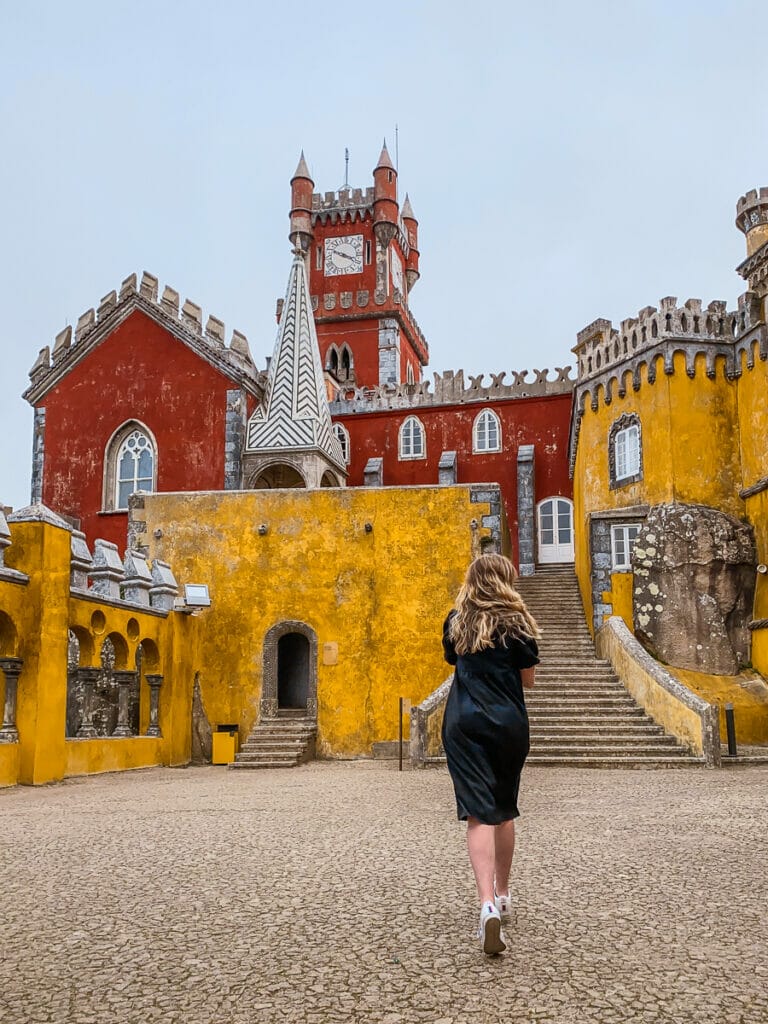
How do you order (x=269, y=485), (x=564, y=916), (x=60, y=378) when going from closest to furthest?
1. (x=564, y=916)
2. (x=269, y=485)
3. (x=60, y=378)

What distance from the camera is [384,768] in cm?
1387

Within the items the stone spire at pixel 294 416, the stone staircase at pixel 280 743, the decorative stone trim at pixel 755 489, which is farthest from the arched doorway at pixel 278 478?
the decorative stone trim at pixel 755 489

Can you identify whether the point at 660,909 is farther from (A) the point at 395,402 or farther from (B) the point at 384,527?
(A) the point at 395,402

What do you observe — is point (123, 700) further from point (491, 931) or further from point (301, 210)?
point (301, 210)

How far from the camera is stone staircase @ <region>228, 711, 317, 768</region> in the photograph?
15.2 m

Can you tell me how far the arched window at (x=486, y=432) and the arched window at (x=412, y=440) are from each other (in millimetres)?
1578

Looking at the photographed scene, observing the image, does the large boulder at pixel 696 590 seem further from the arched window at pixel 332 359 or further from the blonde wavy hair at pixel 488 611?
the arched window at pixel 332 359

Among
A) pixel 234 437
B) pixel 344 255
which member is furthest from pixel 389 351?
pixel 234 437

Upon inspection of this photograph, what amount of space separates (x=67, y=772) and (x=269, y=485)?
12927 millimetres

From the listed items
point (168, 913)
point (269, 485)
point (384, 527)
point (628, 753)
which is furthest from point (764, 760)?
point (269, 485)

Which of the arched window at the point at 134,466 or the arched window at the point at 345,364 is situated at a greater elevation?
the arched window at the point at 345,364

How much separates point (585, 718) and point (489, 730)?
429 inches

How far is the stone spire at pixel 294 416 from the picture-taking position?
77.5 ft

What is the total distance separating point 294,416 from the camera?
24188 mm
